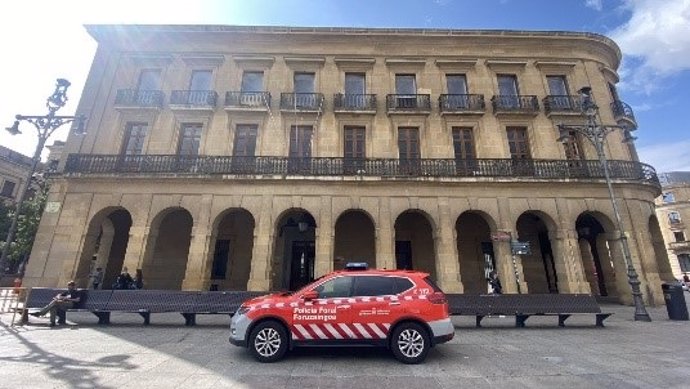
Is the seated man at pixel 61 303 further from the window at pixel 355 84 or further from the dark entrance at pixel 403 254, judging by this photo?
the window at pixel 355 84

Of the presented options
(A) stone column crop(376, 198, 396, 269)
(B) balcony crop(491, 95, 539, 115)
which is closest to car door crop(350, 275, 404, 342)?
(A) stone column crop(376, 198, 396, 269)

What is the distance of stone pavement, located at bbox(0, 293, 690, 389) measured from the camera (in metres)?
5.10

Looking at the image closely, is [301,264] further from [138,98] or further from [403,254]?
[138,98]

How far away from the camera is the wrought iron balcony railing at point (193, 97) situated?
17.4 metres

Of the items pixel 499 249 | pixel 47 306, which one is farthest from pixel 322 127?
pixel 47 306

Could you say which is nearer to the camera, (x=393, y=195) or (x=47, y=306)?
(x=47, y=306)

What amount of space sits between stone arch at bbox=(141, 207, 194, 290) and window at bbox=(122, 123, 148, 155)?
4.00 metres

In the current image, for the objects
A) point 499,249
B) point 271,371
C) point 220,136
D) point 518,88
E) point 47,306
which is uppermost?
point 518,88

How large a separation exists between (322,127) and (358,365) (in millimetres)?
13312

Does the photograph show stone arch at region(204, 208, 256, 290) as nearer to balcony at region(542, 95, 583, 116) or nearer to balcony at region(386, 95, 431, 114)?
balcony at region(386, 95, 431, 114)

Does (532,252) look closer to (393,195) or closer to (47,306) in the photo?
(393,195)

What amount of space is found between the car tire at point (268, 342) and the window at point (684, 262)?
6780 centimetres

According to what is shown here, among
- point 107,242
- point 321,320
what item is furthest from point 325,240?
point 107,242

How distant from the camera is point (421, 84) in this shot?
18.3 m
